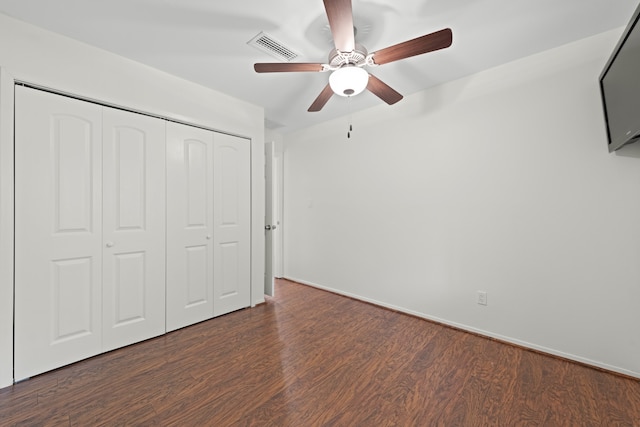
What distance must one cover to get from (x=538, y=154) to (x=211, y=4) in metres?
2.62

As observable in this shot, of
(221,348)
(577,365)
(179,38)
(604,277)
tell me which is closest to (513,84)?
(604,277)

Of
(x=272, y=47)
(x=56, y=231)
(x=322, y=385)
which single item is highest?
(x=272, y=47)

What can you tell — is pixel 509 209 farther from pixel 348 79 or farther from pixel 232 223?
pixel 232 223

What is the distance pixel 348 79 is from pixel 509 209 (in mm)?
1755

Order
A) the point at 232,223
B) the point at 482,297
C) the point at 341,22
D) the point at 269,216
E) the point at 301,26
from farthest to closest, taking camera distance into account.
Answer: the point at 269,216, the point at 232,223, the point at 482,297, the point at 301,26, the point at 341,22

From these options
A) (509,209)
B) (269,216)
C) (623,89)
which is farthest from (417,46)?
(269,216)

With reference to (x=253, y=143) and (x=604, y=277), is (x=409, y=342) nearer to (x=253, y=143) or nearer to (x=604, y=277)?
(x=604, y=277)

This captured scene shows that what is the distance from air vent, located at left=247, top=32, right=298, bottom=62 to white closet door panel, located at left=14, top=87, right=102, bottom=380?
1.35m

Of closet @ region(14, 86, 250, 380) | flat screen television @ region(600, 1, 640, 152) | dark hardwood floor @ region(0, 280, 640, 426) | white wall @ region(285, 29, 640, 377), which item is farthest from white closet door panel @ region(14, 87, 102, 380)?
flat screen television @ region(600, 1, 640, 152)

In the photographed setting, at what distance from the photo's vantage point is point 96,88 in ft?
6.75

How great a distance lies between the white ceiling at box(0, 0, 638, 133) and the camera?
5.43 feet

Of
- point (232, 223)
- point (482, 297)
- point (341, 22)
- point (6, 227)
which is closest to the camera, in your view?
point (341, 22)

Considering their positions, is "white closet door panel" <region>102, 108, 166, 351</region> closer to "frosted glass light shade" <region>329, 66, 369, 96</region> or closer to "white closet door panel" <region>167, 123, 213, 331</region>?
"white closet door panel" <region>167, 123, 213, 331</region>

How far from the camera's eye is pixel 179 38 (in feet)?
6.46
